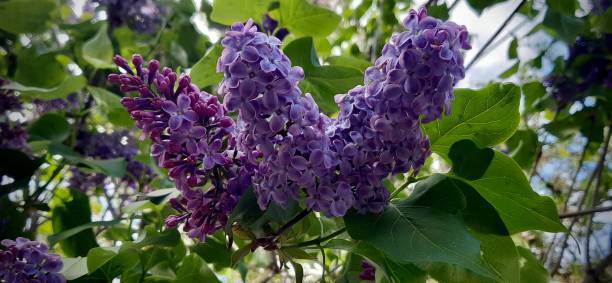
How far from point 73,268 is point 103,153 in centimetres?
77

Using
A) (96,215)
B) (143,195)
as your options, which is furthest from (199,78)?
(96,215)

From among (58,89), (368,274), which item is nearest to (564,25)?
(368,274)

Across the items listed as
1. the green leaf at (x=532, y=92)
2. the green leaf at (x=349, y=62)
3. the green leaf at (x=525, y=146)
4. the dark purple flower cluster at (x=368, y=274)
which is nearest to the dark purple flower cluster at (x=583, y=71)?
the green leaf at (x=532, y=92)

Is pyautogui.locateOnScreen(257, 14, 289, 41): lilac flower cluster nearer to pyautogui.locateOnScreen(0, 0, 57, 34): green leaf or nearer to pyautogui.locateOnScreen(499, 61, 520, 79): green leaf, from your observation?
pyautogui.locateOnScreen(499, 61, 520, 79): green leaf

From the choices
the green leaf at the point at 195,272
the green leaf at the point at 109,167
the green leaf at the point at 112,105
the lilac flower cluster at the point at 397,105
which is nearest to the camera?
the lilac flower cluster at the point at 397,105

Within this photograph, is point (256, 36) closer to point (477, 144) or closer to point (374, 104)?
point (374, 104)

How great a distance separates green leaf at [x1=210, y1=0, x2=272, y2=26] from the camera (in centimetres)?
100

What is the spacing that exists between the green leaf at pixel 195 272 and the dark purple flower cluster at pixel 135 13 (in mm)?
1160

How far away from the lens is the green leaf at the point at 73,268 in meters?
0.82

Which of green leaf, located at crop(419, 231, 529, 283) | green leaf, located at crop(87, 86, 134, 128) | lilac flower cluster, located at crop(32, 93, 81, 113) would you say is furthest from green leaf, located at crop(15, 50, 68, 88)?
green leaf, located at crop(419, 231, 529, 283)

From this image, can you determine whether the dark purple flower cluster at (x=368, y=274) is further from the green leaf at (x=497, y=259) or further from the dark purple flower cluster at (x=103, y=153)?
the dark purple flower cluster at (x=103, y=153)

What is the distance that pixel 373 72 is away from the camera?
571 mm

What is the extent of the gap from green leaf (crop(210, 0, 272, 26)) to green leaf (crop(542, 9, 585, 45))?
24.6 inches

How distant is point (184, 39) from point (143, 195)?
102 centimetres
